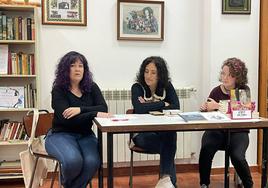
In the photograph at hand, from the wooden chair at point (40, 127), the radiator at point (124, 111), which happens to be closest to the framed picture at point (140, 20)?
the radiator at point (124, 111)

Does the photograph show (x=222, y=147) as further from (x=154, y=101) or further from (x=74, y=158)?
(x=74, y=158)

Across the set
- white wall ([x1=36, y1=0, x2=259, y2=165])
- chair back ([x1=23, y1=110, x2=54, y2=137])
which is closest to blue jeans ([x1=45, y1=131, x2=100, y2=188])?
chair back ([x1=23, y1=110, x2=54, y2=137])

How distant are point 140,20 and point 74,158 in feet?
5.55

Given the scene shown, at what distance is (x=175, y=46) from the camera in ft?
11.7

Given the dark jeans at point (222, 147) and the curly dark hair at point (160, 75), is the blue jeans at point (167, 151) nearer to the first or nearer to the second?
the dark jeans at point (222, 147)

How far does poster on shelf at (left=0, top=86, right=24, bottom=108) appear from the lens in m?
3.13

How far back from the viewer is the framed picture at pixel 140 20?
3430 mm

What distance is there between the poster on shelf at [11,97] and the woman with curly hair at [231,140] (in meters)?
1.60

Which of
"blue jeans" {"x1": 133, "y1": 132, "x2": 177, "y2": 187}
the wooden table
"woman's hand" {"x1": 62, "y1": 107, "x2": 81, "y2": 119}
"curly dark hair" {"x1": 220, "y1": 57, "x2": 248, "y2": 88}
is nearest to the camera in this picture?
A: the wooden table

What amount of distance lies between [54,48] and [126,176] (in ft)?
4.69

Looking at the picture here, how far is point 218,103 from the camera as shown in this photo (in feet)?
9.21

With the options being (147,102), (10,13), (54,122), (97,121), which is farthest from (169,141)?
(10,13)

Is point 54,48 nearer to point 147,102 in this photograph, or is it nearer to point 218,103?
point 147,102

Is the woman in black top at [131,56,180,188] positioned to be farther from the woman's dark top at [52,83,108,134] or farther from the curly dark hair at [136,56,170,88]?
the woman's dark top at [52,83,108,134]
